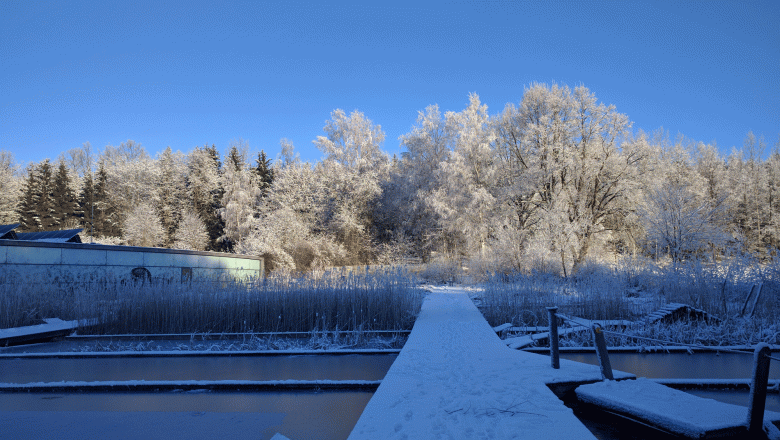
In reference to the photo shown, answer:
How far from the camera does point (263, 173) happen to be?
101ft

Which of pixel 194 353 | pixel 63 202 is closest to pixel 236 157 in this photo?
pixel 63 202

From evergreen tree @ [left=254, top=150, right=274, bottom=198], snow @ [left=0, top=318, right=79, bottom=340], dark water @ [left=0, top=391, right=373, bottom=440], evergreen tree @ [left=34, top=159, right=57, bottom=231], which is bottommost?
dark water @ [left=0, top=391, right=373, bottom=440]

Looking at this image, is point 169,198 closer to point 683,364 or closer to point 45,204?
point 45,204

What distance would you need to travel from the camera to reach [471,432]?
7.56 feet

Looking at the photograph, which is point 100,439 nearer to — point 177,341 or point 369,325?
point 177,341

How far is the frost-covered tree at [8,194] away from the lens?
86.8 feet

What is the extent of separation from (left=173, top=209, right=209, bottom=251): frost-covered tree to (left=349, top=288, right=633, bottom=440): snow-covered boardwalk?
988 inches

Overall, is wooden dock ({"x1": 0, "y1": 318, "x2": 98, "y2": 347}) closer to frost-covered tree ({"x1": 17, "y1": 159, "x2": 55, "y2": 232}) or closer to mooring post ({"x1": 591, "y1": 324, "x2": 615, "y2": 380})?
mooring post ({"x1": 591, "y1": 324, "x2": 615, "y2": 380})

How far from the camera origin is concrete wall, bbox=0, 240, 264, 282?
30.0 feet

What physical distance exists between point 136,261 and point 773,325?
13.5m

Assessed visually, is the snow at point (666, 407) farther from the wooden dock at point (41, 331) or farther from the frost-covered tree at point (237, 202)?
the frost-covered tree at point (237, 202)

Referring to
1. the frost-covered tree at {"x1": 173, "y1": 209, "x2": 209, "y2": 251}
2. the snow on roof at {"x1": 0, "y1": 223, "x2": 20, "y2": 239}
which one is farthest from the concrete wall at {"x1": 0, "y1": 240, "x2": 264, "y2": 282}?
the frost-covered tree at {"x1": 173, "y1": 209, "x2": 209, "y2": 251}

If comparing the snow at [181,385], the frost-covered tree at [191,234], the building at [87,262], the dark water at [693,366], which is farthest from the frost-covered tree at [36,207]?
the dark water at [693,366]

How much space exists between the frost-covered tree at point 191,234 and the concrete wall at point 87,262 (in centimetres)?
1367
